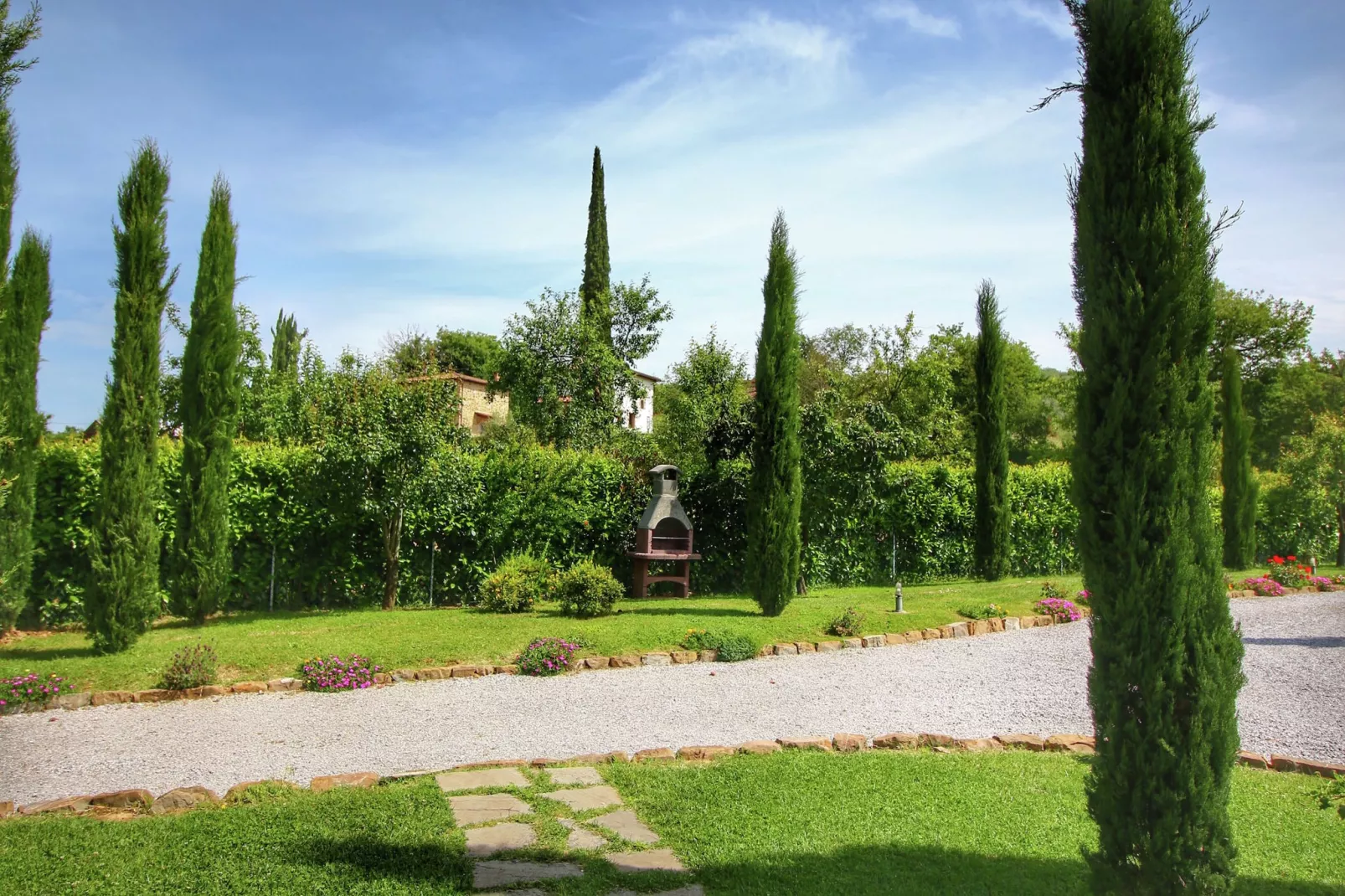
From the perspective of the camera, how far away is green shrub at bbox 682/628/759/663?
424 inches

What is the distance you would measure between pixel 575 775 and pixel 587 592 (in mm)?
6634

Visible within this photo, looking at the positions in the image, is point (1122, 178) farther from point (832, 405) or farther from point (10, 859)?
point (832, 405)

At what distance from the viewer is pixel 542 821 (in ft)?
15.7

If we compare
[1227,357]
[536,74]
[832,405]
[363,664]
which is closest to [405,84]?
[536,74]

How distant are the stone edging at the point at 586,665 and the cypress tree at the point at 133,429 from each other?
1.72m

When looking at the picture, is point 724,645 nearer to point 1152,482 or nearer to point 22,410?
point 1152,482

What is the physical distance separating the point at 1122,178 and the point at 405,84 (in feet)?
28.5

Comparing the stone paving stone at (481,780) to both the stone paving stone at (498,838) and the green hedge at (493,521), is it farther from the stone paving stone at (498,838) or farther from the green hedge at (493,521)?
the green hedge at (493,521)

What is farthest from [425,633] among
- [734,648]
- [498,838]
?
[498,838]

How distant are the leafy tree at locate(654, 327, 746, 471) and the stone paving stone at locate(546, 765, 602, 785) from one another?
1556 centimetres

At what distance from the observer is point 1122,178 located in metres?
3.77

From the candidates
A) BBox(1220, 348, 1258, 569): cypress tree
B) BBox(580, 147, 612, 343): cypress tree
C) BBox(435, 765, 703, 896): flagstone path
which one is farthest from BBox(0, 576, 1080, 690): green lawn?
BBox(580, 147, 612, 343): cypress tree

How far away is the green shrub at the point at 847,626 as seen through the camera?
12.0 m

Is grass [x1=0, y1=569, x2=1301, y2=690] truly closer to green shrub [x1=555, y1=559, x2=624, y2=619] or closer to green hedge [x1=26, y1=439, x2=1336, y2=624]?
green shrub [x1=555, y1=559, x2=624, y2=619]
